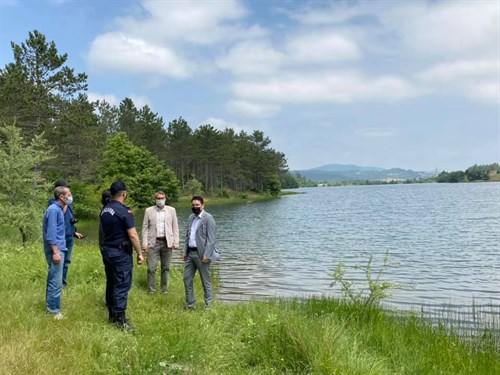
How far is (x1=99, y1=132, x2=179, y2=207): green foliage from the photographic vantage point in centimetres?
5503

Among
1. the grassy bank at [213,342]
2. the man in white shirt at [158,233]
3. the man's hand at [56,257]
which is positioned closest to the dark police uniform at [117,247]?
the grassy bank at [213,342]

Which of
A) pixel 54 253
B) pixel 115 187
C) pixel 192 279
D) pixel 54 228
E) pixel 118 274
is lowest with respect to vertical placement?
pixel 192 279

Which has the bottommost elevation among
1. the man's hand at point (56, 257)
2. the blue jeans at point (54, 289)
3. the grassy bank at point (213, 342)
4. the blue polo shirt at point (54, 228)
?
the grassy bank at point (213, 342)

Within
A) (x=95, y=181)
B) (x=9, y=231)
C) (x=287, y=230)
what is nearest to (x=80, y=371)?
(x=9, y=231)

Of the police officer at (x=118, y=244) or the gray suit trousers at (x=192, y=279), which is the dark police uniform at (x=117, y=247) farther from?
the gray suit trousers at (x=192, y=279)

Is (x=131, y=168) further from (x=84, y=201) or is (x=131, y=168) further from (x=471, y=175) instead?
(x=471, y=175)

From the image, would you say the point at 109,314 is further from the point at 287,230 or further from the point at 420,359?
the point at 287,230

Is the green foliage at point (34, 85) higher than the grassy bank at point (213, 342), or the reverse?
the green foliage at point (34, 85)

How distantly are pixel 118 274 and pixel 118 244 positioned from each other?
0.47 m

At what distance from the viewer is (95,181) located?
1913 inches

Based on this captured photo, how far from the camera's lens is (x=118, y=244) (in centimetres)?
705

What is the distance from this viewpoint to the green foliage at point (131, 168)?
5503 centimetres

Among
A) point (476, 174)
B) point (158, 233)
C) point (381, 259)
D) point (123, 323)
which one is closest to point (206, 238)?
point (158, 233)

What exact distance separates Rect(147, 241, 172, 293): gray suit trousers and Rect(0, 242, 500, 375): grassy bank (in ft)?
3.10
